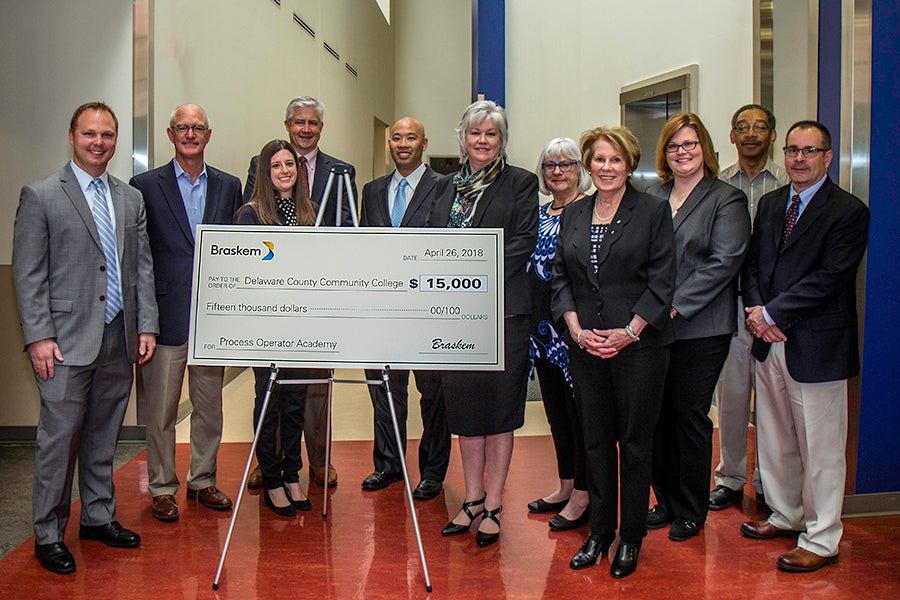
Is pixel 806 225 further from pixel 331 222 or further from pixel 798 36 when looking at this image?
pixel 798 36

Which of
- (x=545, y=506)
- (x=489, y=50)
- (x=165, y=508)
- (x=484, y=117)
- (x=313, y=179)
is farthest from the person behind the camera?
(x=489, y=50)

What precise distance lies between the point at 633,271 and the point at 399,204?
4.98 ft

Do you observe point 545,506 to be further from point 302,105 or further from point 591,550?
point 302,105

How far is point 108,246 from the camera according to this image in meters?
3.46

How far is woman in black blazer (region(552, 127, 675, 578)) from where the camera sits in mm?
3160

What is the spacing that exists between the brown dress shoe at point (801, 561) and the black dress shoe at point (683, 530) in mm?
393

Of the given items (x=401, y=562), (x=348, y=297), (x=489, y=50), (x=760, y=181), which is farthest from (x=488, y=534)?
(x=489, y=50)

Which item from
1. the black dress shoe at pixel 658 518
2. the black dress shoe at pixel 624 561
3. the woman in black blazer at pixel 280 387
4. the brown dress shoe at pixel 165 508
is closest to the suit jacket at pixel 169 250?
the woman in black blazer at pixel 280 387

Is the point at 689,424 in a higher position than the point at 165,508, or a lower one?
higher

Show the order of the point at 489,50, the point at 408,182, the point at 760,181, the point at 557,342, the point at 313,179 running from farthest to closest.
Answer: the point at 489,50 < the point at 313,179 < the point at 408,182 < the point at 760,181 < the point at 557,342

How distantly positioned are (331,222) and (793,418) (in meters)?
2.23

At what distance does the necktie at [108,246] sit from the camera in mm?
3447

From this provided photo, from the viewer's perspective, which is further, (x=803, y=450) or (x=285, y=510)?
(x=285, y=510)

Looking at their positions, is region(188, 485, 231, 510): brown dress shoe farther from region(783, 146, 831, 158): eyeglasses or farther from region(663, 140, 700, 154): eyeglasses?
region(783, 146, 831, 158): eyeglasses
